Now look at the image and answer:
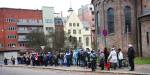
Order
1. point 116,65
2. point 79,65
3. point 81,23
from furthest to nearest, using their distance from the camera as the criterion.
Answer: point 81,23, point 79,65, point 116,65

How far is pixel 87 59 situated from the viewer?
35875mm

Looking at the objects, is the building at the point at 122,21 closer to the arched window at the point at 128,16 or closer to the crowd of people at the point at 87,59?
the arched window at the point at 128,16

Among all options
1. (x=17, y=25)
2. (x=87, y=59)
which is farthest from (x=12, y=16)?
(x=87, y=59)

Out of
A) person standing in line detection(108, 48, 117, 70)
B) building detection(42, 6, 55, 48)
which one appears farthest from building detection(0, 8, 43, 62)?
person standing in line detection(108, 48, 117, 70)

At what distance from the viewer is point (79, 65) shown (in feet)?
127

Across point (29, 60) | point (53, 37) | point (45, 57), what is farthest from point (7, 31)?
point (45, 57)

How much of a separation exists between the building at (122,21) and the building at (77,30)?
188 feet

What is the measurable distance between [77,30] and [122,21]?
6360cm

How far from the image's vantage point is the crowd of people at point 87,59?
104 ft

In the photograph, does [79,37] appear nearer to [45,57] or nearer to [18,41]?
[18,41]

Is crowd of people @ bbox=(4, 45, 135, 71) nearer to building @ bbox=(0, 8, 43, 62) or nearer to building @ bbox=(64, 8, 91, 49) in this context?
building @ bbox=(0, 8, 43, 62)

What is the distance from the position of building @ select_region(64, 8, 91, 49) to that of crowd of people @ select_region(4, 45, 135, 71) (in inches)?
2465

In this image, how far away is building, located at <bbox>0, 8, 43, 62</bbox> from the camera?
353ft

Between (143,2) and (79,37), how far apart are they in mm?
64744
